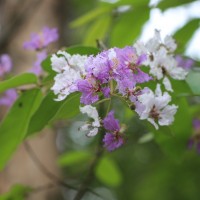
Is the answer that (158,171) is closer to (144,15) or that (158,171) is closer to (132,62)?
(144,15)

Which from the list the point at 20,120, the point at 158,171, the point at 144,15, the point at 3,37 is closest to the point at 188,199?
the point at 158,171

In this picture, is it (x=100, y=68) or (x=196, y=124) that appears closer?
(x=100, y=68)

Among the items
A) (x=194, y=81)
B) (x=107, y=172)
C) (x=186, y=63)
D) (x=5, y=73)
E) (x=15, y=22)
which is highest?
(x=5, y=73)

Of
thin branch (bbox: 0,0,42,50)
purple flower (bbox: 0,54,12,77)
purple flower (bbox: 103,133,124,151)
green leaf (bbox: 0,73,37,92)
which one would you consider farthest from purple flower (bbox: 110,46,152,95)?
thin branch (bbox: 0,0,42,50)

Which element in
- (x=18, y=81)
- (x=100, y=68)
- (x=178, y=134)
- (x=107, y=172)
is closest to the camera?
(x=100, y=68)

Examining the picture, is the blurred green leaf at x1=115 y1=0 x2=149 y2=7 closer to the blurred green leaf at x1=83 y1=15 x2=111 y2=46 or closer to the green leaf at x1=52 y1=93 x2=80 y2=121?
the blurred green leaf at x1=83 y1=15 x2=111 y2=46

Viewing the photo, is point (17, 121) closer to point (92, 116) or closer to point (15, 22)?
point (92, 116)

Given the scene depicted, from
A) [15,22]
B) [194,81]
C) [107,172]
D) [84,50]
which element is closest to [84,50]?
[84,50]
